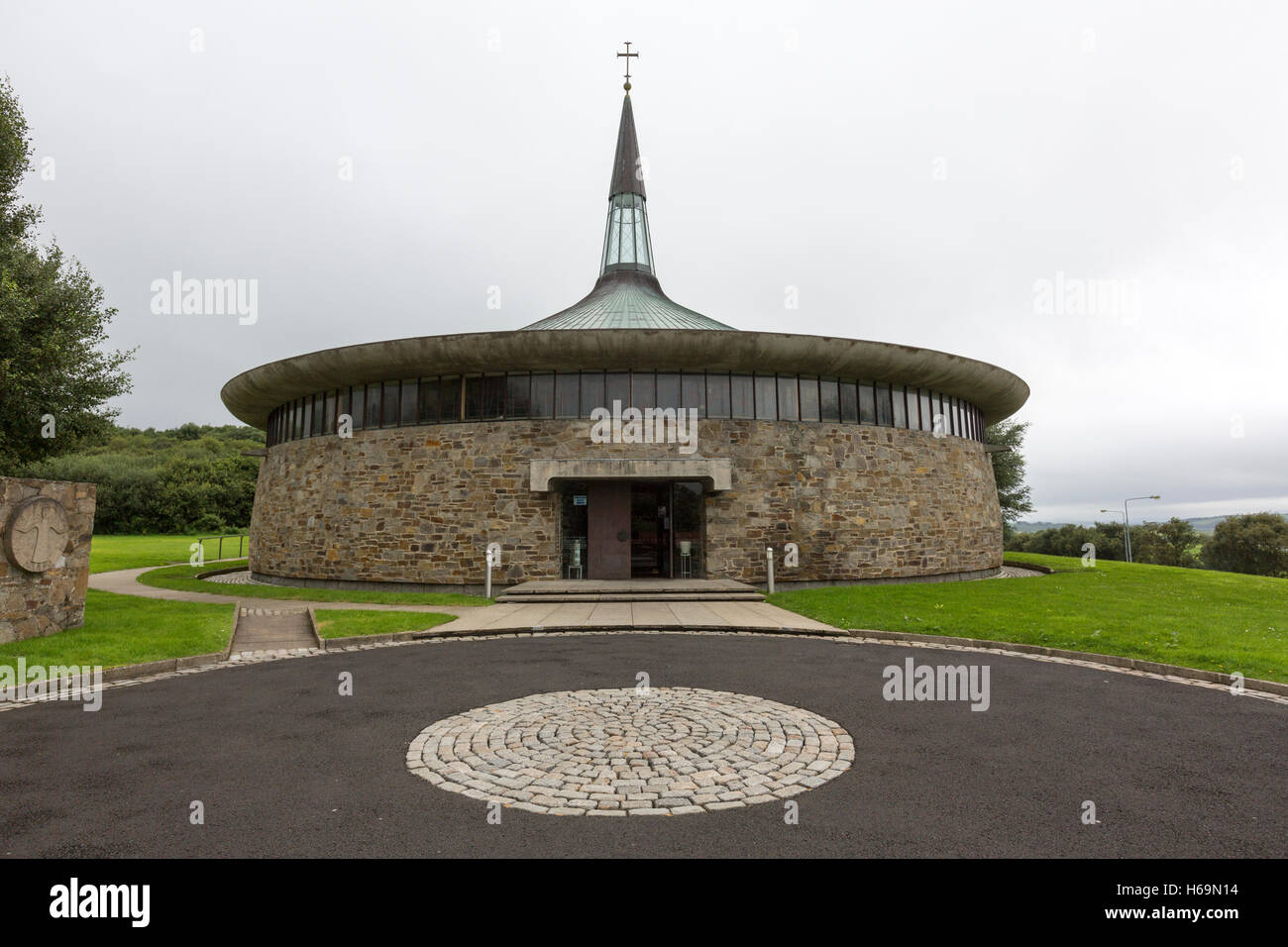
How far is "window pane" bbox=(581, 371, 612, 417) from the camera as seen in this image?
1894 centimetres

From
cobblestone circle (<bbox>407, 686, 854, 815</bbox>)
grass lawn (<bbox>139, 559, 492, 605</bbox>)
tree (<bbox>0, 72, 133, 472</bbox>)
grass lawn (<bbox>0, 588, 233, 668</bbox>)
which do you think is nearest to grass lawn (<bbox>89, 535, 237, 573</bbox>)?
grass lawn (<bbox>139, 559, 492, 605</bbox>)

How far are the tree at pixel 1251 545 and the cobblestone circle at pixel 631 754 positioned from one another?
6688 centimetres

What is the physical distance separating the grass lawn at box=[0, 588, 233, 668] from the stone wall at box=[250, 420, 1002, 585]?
223 inches

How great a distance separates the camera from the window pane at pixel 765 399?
1939cm

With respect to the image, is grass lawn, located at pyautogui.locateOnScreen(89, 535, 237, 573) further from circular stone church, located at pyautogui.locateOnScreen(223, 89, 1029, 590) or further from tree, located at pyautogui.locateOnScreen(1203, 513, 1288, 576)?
tree, located at pyautogui.locateOnScreen(1203, 513, 1288, 576)

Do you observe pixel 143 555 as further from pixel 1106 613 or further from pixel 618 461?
pixel 1106 613

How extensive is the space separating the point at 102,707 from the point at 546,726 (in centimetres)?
507

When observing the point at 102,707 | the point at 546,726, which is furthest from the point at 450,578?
the point at 546,726

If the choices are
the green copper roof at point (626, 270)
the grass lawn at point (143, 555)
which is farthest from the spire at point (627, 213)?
the grass lawn at point (143, 555)

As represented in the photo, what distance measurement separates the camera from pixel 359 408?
66.8 ft

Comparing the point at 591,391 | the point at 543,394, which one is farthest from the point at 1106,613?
the point at 543,394

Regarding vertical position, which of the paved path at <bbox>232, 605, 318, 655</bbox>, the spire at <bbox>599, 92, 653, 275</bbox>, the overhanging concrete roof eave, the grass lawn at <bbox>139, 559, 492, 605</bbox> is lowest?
the grass lawn at <bbox>139, 559, 492, 605</bbox>

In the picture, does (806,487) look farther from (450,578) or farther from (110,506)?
(110,506)

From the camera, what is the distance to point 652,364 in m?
18.9
